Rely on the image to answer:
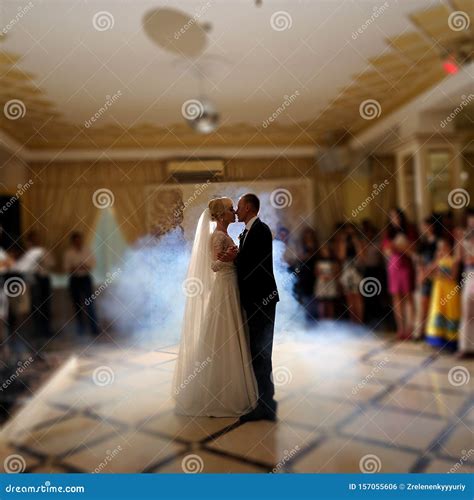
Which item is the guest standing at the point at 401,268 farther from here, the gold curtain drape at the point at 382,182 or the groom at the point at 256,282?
the groom at the point at 256,282

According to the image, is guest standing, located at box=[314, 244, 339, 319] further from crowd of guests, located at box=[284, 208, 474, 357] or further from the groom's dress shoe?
the groom's dress shoe

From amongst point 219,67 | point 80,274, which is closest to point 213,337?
point 80,274

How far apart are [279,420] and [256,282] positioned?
52 cm

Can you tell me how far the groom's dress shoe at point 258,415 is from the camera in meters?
1.79

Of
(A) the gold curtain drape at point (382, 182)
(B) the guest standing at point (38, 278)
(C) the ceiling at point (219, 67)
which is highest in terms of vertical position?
(C) the ceiling at point (219, 67)

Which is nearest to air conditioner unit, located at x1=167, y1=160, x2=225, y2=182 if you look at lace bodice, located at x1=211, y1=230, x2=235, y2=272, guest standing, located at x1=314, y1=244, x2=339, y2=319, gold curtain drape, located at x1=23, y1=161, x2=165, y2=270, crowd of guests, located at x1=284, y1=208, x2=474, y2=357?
gold curtain drape, located at x1=23, y1=161, x2=165, y2=270

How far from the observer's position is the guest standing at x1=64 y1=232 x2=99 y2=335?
1767mm

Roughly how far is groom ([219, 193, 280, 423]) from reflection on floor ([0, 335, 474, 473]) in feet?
0.21

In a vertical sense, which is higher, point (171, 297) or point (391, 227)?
point (391, 227)

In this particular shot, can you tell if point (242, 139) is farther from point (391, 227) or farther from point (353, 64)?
point (391, 227)

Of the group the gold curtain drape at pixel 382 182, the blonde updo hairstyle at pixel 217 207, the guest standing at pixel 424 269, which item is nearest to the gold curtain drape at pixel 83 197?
the blonde updo hairstyle at pixel 217 207

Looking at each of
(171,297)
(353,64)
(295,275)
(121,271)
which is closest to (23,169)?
(121,271)

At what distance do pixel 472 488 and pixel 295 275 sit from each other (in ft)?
3.31

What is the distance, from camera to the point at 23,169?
178 centimetres
